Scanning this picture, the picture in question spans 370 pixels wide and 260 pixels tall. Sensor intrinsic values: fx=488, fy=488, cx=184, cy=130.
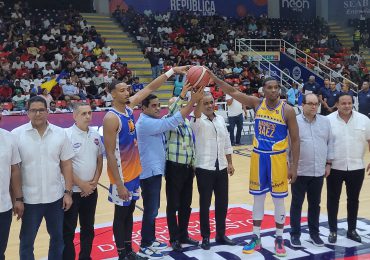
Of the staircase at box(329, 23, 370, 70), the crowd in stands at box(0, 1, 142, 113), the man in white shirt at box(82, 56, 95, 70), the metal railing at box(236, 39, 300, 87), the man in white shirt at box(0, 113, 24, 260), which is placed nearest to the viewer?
the man in white shirt at box(0, 113, 24, 260)

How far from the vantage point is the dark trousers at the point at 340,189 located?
480 centimetres

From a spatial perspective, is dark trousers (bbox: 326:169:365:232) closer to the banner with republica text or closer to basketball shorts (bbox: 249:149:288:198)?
basketball shorts (bbox: 249:149:288:198)

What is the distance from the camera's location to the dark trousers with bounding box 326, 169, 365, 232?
4800 mm

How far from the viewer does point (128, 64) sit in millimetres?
18062

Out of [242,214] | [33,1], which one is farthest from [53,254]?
[33,1]

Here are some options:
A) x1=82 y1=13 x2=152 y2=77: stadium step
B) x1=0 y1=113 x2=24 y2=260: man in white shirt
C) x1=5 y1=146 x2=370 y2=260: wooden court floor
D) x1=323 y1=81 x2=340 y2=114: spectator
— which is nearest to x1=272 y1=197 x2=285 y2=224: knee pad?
x1=5 y1=146 x2=370 y2=260: wooden court floor

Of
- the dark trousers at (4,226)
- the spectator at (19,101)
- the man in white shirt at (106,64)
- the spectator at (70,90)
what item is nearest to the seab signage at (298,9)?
the man in white shirt at (106,64)

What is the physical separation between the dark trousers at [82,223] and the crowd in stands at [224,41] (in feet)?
42.8

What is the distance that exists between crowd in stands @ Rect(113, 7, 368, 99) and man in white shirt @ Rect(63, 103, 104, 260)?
13.0 meters

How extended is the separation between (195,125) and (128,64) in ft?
45.1

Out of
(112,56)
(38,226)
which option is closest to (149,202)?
(38,226)

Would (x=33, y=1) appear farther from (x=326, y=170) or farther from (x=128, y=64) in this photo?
(x=326, y=170)

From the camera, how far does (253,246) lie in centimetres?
461

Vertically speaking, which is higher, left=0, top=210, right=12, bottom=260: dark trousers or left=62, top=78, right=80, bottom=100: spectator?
left=62, top=78, right=80, bottom=100: spectator
